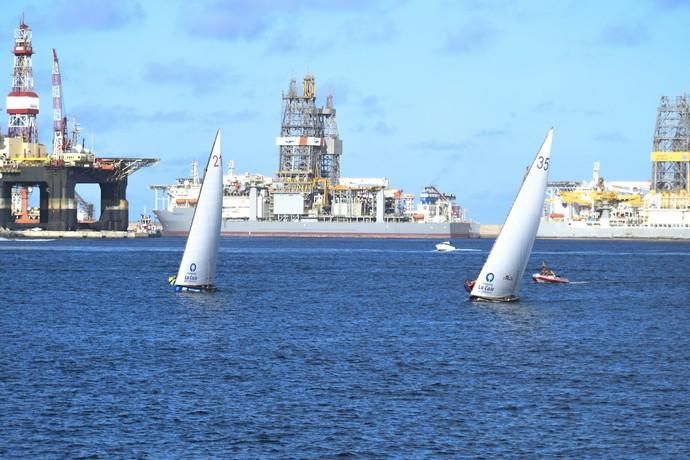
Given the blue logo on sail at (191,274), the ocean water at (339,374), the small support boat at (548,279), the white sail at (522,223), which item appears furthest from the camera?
the small support boat at (548,279)

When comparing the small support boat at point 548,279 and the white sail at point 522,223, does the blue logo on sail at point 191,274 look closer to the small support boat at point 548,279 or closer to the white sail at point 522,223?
the white sail at point 522,223

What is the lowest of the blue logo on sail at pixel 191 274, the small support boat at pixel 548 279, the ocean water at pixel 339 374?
the ocean water at pixel 339 374

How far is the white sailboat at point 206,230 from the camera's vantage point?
65.8 m

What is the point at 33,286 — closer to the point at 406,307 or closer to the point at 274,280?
the point at 274,280

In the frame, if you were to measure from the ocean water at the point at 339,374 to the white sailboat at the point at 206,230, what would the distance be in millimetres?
1211

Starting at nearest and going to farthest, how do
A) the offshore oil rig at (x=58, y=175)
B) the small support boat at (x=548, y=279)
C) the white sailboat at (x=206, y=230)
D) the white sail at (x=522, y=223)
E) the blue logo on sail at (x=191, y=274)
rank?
the white sail at (x=522, y=223) → the white sailboat at (x=206, y=230) → the blue logo on sail at (x=191, y=274) → the small support boat at (x=548, y=279) → the offshore oil rig at (x=58, y=175)

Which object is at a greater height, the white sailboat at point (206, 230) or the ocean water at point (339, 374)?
the white sailboat at point (206, 230)

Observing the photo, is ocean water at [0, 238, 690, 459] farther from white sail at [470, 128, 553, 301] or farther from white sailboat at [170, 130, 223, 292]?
white sail at [470, 128, 553, 301]

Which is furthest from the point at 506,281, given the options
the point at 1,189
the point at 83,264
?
the point at 1,189

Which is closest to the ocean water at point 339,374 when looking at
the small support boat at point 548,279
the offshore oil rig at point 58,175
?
the small support boat at point 548,279

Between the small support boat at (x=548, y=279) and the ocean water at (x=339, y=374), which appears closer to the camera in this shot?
the ocean water at (x=339, y=374)

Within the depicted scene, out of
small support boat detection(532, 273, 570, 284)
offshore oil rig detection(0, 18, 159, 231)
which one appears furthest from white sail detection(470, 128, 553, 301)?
offshore oil rig detection(0, 18, 159, 231)

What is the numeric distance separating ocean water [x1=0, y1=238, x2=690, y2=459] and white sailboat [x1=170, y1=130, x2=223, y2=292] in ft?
3.97

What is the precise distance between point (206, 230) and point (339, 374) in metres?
26.7
